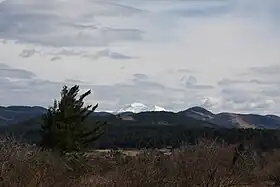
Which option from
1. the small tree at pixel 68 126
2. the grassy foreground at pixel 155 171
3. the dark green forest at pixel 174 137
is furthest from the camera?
the small tree at pixel 68 126

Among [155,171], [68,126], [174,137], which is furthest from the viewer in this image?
[174,137]

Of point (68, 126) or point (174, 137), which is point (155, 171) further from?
point (174, 137)

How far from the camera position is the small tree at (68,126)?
46062 mm

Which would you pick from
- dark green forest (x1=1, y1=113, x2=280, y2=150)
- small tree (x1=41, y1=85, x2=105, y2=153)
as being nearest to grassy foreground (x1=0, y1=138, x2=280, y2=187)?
dark green forest (x1=1, y1=113, x2=280, y2=150)

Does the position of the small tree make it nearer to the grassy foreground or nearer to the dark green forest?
the dark green forest

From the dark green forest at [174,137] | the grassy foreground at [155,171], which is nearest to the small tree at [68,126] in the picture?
the dark green forest at [174,137]

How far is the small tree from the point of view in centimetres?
4606

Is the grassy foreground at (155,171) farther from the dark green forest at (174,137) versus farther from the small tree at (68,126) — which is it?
the small tree at (68,126)

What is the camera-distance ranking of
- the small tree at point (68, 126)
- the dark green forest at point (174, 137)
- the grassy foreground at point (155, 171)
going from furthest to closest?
the small tree at point (68, 126) → the dark green forest at point (174, 137) → the grassy foreground at point (155, 171)

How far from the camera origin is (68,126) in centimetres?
4722

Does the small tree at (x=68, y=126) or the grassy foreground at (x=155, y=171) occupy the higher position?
the small tree at (x=68, y=126)

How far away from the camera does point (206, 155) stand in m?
18.5

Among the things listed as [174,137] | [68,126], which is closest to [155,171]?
[68,126]

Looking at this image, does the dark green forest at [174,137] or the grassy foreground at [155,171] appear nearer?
the grassy foreground at [155,171]
